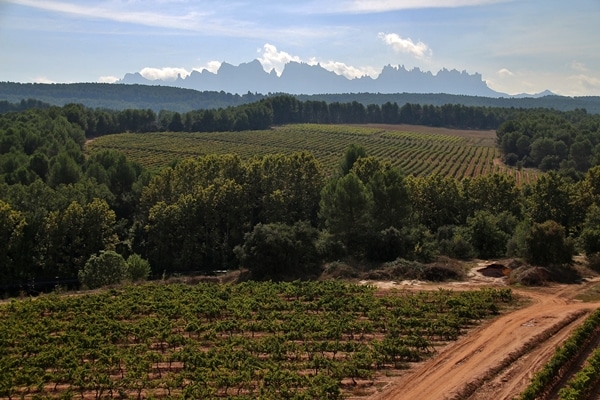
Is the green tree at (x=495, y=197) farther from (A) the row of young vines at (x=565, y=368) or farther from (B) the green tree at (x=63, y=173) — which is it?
(B) the green tree at (x=63, y=173)

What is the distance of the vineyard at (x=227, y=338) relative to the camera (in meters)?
23.1

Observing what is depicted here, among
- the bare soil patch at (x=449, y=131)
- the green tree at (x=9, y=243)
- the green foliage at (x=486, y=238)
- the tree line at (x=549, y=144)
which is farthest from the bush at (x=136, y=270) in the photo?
the bare soil patch at (x=449, y=131)

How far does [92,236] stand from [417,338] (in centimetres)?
3562

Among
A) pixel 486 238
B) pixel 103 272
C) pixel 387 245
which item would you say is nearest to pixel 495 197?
pixel 486 238

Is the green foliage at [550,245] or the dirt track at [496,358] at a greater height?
the green foliage at [550,245]

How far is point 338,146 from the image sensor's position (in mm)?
135000

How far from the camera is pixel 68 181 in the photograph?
6969cm

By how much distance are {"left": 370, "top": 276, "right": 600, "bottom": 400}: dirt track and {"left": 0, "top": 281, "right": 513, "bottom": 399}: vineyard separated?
1084mm

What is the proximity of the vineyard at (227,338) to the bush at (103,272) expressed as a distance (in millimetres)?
5258

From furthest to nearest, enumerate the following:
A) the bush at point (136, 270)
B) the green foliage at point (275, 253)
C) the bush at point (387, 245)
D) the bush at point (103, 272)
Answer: the bush at point (387, 245), the bush at point (136, 270), the green foliage at point (275, 253), the bush at point (103, 272)

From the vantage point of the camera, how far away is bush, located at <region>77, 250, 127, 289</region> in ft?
141

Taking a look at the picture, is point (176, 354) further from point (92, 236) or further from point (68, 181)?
point (68, 181)

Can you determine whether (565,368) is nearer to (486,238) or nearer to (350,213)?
(486,238)

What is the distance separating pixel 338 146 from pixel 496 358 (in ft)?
367
